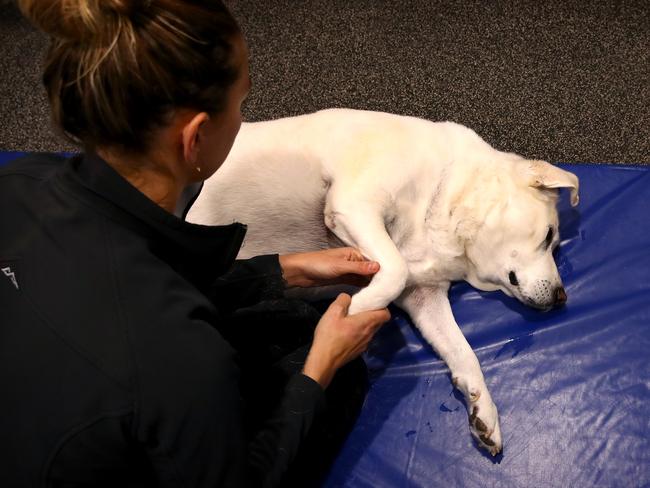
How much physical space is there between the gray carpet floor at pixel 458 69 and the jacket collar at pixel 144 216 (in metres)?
1.44

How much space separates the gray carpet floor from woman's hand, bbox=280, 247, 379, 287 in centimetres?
98

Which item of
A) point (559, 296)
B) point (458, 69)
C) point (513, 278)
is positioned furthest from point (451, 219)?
point (458, 69)

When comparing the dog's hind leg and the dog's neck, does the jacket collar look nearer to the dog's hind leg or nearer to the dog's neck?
the dog's hind leg

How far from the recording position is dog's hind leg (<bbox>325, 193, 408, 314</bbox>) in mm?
1398

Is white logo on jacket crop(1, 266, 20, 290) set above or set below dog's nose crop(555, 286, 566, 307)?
above

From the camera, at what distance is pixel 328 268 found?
4.65ft

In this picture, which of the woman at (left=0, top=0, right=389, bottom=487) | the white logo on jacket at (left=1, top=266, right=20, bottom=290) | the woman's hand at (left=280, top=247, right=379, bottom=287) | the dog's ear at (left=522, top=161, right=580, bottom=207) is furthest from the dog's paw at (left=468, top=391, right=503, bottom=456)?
the white logo on jacket at (left=1, top=266, right=20, bottom=290)

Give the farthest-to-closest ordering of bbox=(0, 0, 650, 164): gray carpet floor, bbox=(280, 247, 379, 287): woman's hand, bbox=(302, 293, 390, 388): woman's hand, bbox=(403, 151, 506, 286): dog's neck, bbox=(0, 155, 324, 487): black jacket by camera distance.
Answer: bbox=(0, 0, 650, 164): gray carpet floor, bbox=(403, 151, 506, 286): dog's neck, bbox=(280, 247, 379, 287): woman's hand, bbox=(302, 293, 390, 388): woman's hand, bbox=(0, 155, 324, 487): black jacket

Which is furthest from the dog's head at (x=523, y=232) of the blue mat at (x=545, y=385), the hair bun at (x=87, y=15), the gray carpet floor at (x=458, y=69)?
the hair bun at (x=87, y=15)

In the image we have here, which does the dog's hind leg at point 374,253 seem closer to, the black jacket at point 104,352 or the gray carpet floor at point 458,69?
the black jacket at point 104,352

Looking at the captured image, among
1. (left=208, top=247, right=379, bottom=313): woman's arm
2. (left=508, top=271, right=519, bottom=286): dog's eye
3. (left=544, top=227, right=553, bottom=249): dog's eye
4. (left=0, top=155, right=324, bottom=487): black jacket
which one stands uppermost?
(left=0, top=155, right=324, bottom=487): black jacket

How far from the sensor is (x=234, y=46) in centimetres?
87

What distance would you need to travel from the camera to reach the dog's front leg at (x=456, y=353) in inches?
56.2

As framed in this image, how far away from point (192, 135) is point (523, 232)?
0.93 metres
